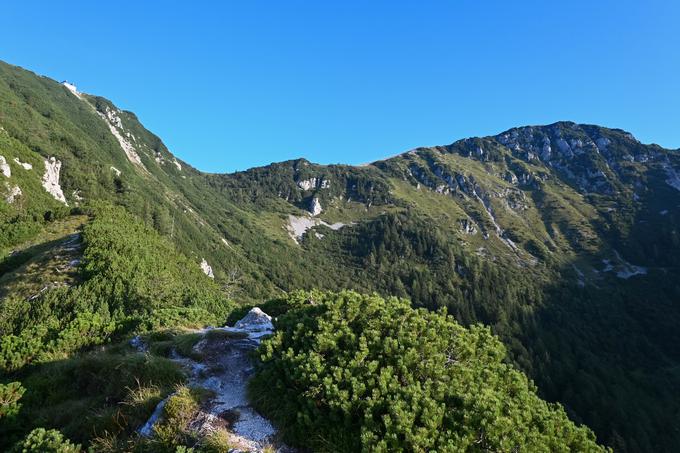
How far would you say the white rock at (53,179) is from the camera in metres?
91.0

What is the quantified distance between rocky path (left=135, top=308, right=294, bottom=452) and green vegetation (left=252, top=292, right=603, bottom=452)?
0.52 meters

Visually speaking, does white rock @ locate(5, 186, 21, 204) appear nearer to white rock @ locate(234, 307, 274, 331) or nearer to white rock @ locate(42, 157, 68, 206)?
white rock @ locate(42, 157, 68, 206)

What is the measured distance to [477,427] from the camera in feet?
29.9

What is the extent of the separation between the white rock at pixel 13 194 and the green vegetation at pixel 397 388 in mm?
85549

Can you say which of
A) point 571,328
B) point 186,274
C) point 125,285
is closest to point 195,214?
A: point 186,274

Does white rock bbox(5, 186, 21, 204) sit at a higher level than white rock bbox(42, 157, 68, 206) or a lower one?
lower

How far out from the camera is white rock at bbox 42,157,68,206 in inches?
3583

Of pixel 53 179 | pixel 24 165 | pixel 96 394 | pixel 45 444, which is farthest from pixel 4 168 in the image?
pixel 45 444

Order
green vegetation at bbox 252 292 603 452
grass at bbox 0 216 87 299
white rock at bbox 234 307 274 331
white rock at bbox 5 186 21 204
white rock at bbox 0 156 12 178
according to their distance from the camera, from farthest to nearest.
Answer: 1. white rock at bbox 0 156 12 178
2. white rock at bbox 5 186 21 204
3. grass at bbox 0 216 87 299
4. white rock at bbox 234 307 274 331
5. green vegetation at bbox 252 292 603 452

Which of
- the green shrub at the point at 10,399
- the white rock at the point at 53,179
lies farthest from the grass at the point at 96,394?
the white rock at the point at 53,179

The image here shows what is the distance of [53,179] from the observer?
318 feet

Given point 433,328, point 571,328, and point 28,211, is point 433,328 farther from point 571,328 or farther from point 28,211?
point 571,328

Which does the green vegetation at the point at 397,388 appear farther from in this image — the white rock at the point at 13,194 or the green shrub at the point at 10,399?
the white rock at the point at 13,194

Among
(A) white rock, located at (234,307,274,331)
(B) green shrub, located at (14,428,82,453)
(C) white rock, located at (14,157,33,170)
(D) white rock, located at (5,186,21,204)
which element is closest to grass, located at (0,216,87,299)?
(D) white rock, located at (5,186,21,204)
